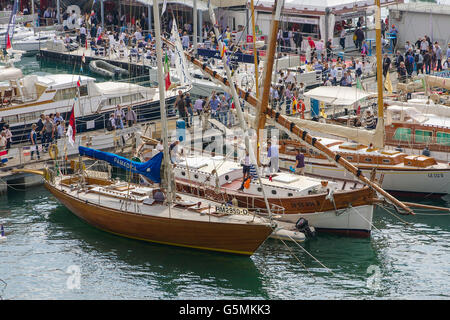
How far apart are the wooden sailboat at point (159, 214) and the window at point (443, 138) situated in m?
13.0

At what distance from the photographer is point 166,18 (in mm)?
66938

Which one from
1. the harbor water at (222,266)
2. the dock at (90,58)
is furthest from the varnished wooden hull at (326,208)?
the dock at (90,58)

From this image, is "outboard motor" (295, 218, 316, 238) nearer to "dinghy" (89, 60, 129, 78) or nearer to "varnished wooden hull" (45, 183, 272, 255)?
"varnished wooden hull" (45, 183, 272, 255)

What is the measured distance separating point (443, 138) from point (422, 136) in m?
1.06

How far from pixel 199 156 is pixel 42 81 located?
1203 centimetres

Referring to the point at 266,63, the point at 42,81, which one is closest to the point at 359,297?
the point at 266,63

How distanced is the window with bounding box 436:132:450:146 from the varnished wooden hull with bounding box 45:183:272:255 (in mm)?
13258

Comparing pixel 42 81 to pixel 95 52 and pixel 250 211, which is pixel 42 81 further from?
pixel 95 52

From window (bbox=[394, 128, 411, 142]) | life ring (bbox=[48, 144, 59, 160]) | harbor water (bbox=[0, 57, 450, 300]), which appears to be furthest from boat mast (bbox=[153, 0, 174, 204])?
window (bbox=[394, 128, 411, 142])

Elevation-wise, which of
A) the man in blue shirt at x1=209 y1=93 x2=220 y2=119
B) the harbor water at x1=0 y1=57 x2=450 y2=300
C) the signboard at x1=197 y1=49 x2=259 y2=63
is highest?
the signboard at x1=197 y1=49 x2=259 y2=63

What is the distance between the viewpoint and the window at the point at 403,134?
3984cm

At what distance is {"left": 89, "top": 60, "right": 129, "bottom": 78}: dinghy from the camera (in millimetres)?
61812

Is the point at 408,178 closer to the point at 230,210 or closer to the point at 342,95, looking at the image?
the point at 342,95
